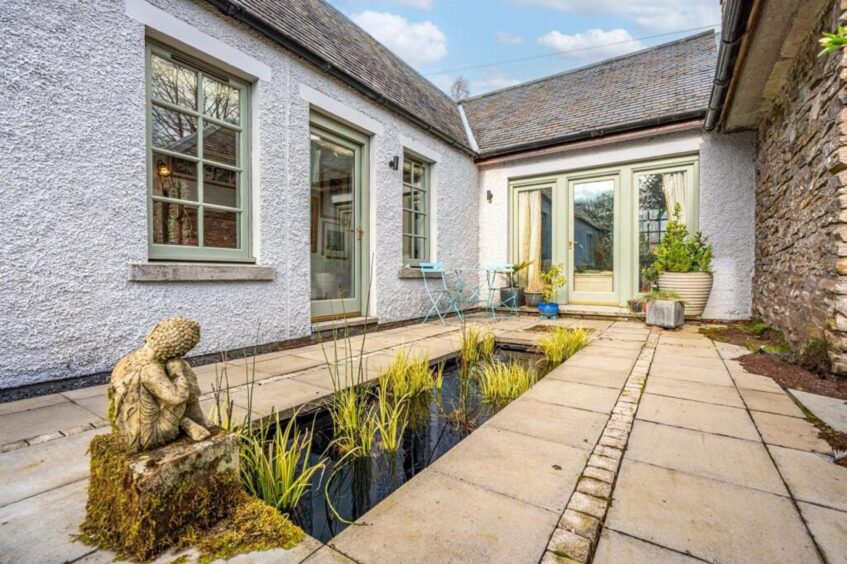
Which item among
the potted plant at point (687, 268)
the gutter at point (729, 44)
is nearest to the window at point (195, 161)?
the gutter at point (729, 44)

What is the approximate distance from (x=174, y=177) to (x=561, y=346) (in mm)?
3526

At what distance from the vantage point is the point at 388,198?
507cm

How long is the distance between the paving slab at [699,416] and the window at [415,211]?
12.7 ft

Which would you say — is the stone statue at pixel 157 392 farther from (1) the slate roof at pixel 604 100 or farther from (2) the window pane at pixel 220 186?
(1) the slate roof at pixel 604 100

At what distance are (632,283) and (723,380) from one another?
3.63 meters

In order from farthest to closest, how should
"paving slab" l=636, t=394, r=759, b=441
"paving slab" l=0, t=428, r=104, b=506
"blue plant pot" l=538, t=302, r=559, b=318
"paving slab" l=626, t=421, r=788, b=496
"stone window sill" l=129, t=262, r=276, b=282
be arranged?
"blue plant pot" l=538, t=302, r=559, b=318 → "stone window sill" l=129, t=262, r=276, b=282 → "paving slab" l=636, t=394, r=759, b=441 → "paving slab" l=626, t=421, r=788, b=496 → "paving slab" l=0, t=428, r=104, b=506

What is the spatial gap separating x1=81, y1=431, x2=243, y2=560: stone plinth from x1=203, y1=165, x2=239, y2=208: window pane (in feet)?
8.74

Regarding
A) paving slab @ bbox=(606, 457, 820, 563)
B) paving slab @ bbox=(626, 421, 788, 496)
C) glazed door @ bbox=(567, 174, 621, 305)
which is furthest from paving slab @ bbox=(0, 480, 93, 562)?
glazed door @ bbox=(567, 174, 621, 305)

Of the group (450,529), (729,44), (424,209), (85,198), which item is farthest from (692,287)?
(85,198)

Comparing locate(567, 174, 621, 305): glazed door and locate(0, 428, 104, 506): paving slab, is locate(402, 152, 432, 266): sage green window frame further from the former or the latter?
locate(0, 428, 104, 506): paving slab

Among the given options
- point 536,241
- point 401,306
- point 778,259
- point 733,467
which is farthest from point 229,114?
point 778,259

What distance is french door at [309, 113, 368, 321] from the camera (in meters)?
4.37

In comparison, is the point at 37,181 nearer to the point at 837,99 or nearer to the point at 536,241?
the point at 837,99

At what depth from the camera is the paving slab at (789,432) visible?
1.71 m
